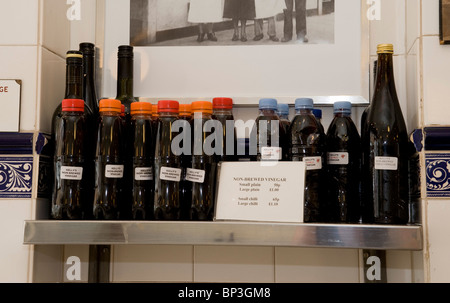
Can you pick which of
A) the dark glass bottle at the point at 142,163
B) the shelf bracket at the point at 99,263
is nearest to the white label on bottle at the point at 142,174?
the dark glass bottle at the point at 142,163

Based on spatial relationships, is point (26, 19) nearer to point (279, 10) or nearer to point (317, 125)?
point (279, 10)

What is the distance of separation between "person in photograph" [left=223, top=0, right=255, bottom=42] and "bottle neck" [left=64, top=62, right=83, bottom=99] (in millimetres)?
443

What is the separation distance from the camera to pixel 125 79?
4.55 ft

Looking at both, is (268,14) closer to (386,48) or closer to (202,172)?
(386,48)

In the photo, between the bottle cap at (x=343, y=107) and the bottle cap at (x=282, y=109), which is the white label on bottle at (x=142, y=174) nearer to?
the bottle cap at (x=282, y=109)

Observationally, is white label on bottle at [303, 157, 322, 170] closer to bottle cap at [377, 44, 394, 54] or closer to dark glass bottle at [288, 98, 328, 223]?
dark glass bottle at [288, 98, 328, 223]

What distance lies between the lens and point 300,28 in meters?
1.45

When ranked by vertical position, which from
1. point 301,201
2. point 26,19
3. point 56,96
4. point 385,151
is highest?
point 26,19

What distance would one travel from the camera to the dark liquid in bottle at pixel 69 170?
1.20m

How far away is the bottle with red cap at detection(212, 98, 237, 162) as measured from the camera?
121 cm

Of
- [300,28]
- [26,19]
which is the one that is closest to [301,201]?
[300,28]

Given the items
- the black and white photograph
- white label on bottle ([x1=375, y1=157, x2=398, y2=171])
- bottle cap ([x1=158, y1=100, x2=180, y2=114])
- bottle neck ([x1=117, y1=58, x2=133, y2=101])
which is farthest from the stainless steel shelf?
the black and white photograph

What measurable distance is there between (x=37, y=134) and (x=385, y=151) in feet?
2.77

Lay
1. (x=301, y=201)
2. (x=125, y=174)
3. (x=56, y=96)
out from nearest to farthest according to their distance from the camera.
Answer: (x=301, y=201) → (x=125, y=174) → (x=56, y=96)
